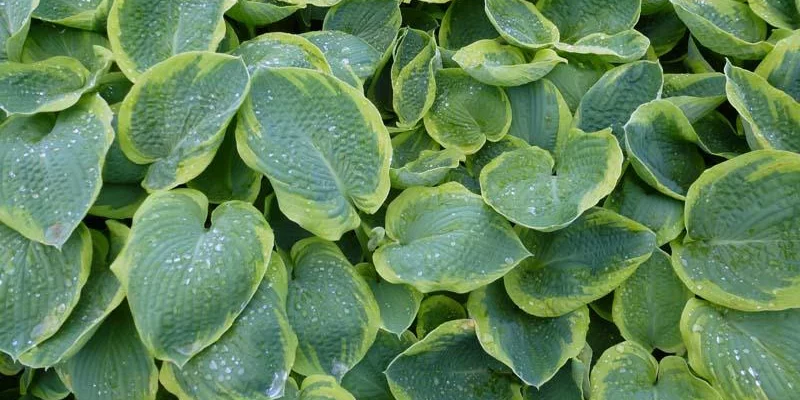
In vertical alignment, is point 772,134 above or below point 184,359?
above

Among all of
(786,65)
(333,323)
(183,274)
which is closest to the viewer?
(183,274)

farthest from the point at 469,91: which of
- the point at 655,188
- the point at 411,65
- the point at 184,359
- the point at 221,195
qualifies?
the point at 184,359

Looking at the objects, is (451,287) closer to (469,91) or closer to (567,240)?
(567,240)

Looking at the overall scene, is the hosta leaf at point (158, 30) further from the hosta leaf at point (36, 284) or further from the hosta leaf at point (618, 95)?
the hosta leaf at point (618, 95)

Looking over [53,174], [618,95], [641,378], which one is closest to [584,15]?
[618,95]

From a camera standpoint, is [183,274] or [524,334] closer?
[183,274]

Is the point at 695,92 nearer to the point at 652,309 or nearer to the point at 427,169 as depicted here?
the point at 652,309
